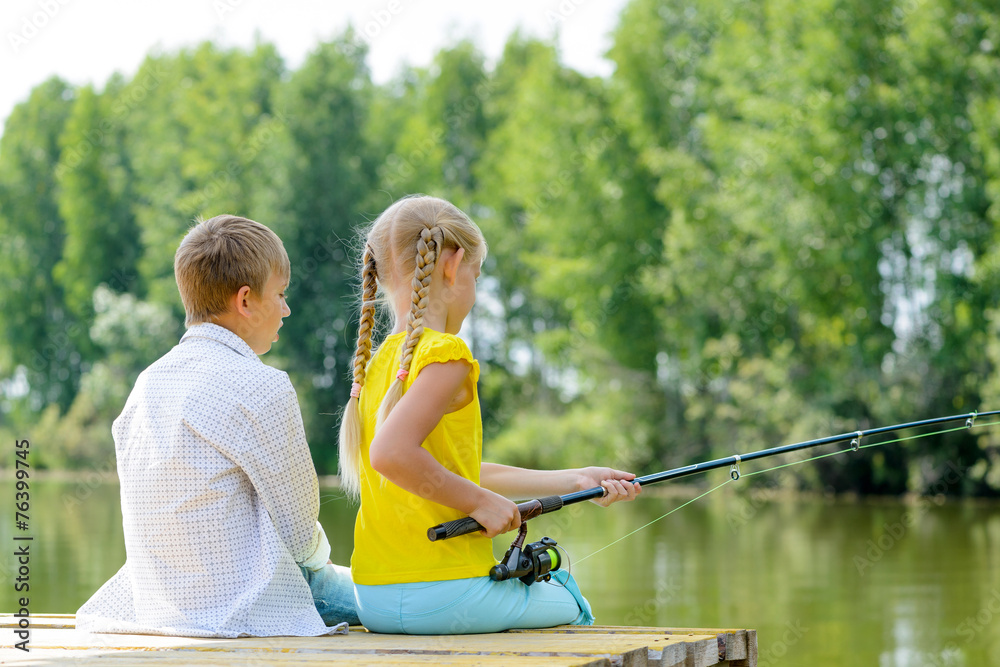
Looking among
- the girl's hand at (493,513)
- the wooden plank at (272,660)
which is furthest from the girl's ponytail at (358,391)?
the wooden plank at (272,660)

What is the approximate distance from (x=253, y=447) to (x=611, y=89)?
76.0ft

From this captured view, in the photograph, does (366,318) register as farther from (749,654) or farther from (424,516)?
(749,654)

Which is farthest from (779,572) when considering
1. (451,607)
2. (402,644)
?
(402,644)

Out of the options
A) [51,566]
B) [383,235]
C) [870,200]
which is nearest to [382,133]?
[870,200]

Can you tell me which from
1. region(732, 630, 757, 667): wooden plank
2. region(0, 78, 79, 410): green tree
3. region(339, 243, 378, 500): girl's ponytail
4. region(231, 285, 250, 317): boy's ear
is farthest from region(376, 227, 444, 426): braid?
region(0, 78, 79, 410): green tree

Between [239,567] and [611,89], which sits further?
[611,89]

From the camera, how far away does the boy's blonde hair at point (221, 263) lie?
2.65 meters

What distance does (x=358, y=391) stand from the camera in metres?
2.75

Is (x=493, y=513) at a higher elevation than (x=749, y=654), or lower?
higher

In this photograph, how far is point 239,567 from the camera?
255 cm

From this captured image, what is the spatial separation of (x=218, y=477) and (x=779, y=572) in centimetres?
724

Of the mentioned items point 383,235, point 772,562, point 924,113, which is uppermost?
point 924,113

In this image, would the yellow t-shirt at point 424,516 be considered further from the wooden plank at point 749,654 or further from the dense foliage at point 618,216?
the dense foliage at point 618,216

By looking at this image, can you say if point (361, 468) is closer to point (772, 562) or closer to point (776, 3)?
point (772, 562)
